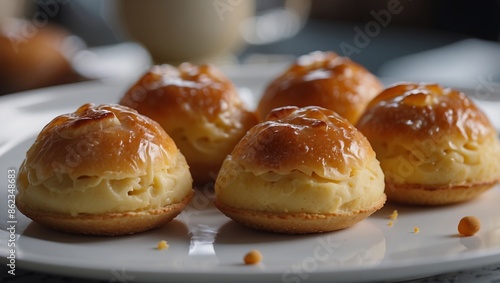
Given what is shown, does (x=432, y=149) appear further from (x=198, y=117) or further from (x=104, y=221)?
(x=104, y=221)

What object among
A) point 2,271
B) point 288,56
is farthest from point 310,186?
point 288,56

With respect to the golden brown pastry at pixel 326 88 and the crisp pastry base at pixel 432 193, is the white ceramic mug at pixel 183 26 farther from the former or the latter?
the crisp pastry base at pixel 432 193

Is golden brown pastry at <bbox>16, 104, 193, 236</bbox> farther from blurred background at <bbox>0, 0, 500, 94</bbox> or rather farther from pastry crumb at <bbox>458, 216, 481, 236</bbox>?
blurred background at <bbox>0, 0, 500, 94</bbox>

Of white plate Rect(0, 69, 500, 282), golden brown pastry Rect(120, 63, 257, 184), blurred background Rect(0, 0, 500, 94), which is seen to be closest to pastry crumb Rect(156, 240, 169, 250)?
white plate Rect(0, 69, 500, 282)

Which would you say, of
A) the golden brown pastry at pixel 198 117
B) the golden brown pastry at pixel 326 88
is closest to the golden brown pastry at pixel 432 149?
the golden brown pastry at pixel 326 88

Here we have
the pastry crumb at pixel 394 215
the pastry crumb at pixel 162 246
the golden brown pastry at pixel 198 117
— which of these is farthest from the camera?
the golden brown pastry at pixel 198 117

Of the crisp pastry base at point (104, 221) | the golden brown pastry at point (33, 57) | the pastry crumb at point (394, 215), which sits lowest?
the golden brown pastry at point (33, 57)
